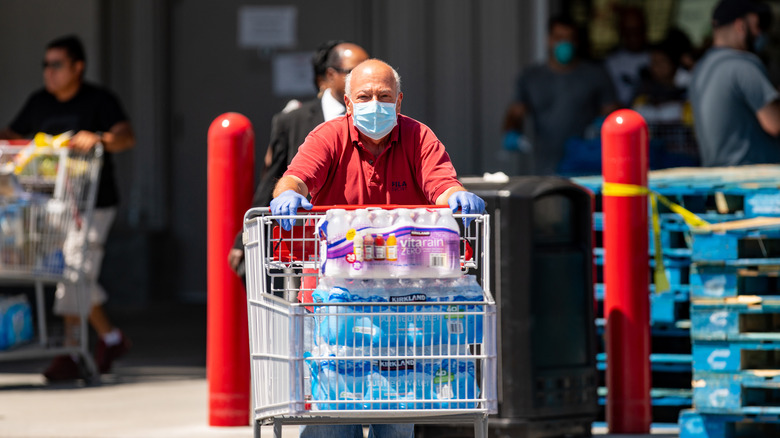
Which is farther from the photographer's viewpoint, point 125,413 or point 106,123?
point 106,123

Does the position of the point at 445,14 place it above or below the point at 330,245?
above

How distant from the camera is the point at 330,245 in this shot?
3.96 metres

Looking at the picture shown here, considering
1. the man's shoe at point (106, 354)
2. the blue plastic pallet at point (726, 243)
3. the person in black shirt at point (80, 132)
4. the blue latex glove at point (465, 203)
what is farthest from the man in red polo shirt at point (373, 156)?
the man's shoe at point (106, 354)

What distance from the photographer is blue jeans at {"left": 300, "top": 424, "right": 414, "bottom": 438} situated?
4.33 m

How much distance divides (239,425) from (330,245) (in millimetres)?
2933

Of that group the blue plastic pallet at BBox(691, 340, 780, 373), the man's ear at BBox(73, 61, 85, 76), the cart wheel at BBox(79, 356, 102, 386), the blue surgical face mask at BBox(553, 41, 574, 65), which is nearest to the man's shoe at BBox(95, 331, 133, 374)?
the cart wheel at BBox(79, 356, 102, 386)

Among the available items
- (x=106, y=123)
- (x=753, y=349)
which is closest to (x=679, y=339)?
(x=753, y=349)

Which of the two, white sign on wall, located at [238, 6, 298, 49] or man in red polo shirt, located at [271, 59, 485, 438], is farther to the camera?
white sign on wall, located at [238, 6, 298, 49]

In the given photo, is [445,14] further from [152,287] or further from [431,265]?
[431,265]

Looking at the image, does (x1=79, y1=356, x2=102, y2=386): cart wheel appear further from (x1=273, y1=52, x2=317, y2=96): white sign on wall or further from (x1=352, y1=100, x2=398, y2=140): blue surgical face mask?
(x1=352, y1=100, x2=398, y2=140): blue surgical face mask

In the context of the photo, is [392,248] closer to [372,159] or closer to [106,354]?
[372,159]

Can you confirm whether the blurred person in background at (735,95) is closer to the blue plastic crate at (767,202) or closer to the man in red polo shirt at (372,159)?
the blue plastic crate at (767,202)

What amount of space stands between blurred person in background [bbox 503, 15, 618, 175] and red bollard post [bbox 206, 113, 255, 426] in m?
3.84

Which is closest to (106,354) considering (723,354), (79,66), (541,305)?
(79,66)
